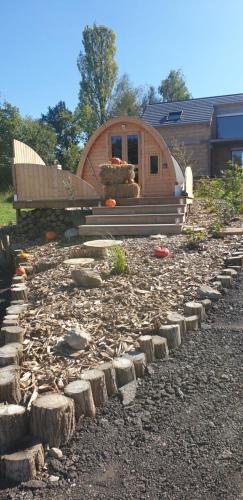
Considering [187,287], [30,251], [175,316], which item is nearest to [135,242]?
[30,251]

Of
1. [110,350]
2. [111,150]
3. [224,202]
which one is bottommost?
[110,350]

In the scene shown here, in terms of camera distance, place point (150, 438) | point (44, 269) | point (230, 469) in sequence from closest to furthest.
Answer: point (230, 469) < point (150, 438) < point (44, 269)

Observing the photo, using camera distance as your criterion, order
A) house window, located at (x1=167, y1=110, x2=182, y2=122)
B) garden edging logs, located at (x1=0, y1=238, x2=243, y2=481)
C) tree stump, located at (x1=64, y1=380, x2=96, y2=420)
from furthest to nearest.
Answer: house window, located at (x1=167, y1=110, x2=182, y2=122) → tree stump, located at (x1=64, y1=380, x2=96, y2=420) → garden edging logs, located at (x1=0, y1=238, x2=243, y2=481)

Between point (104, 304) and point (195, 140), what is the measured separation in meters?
21.0

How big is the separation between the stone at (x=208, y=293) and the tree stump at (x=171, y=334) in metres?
1.01

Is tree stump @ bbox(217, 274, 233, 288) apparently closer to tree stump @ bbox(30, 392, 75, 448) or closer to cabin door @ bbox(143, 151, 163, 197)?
tree stump @ bbox(30, 392, 75, 448)

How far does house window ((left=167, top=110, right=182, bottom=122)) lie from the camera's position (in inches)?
969

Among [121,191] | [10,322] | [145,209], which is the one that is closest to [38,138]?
[121,191]

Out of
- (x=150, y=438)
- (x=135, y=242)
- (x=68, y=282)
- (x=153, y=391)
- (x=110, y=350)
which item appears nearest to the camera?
(x=150, y=438)

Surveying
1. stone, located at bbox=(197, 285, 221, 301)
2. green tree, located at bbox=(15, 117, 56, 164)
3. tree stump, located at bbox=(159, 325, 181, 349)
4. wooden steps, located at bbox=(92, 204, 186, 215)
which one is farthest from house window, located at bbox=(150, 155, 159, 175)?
green tree, located at bbox=(15, 117, 56, 164)

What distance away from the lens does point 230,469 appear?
223 cm

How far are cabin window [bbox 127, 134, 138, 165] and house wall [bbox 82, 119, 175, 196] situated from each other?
11 centimetres

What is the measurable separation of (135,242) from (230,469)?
5492 millimetres

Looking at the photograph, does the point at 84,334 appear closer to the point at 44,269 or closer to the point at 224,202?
the point at 44,269
